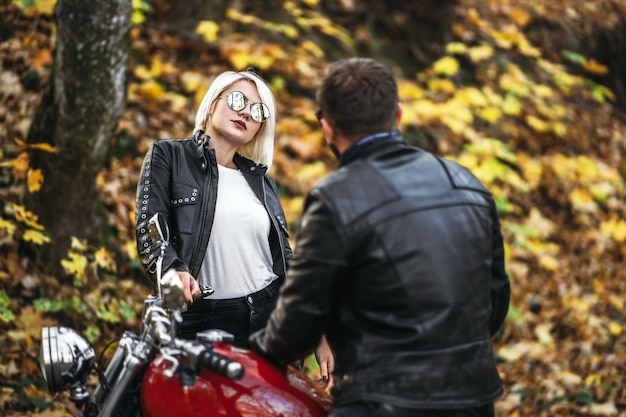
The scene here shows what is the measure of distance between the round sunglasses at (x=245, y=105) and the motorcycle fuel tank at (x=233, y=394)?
4.74 feet

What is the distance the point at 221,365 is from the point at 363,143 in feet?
2.73

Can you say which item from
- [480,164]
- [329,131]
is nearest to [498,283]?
[329,131]

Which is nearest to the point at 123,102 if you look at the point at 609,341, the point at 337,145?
the point at 337,145

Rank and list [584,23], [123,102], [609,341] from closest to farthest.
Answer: [123,102]
[609,341]
[584,23]

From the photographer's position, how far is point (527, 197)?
984cm

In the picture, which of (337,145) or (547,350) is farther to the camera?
(547,350)

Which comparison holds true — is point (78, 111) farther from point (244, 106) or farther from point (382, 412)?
point (382, 412)

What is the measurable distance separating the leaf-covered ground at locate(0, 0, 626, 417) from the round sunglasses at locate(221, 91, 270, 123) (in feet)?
7.30

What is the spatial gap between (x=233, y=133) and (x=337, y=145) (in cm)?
118

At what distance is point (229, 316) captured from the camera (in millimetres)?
3553

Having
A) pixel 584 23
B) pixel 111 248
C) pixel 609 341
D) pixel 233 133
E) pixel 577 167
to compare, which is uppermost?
pixel 233 133

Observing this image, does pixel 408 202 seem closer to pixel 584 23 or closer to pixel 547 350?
pixel 547 350

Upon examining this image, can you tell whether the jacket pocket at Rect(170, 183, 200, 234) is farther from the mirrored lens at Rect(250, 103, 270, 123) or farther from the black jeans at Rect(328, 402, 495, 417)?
the black jeans at Rect(328, 402, 495, 417)

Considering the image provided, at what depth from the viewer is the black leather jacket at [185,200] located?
3469 mm
